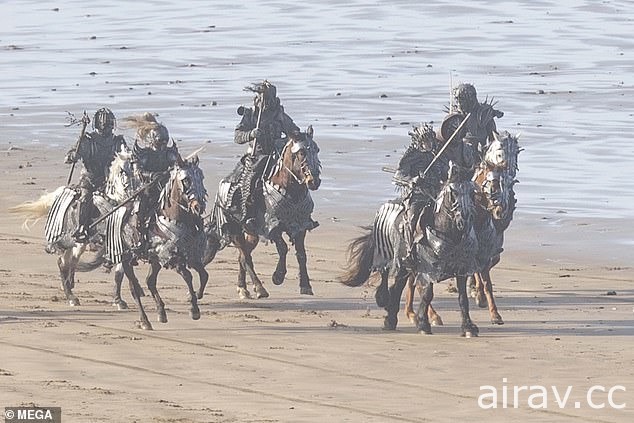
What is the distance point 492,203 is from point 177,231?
288 cm

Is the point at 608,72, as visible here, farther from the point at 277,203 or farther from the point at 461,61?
the point at 277,203

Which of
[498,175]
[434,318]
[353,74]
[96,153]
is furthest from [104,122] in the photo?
[353,74]

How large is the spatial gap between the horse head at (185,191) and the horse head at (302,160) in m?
2.04

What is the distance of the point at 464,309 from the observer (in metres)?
18.0

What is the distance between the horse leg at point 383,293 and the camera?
744 inches

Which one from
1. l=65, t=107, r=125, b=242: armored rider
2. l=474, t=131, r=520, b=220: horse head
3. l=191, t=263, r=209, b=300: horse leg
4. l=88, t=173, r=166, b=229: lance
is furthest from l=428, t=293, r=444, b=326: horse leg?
l=65, t=107, r=125, b=242: armored rider

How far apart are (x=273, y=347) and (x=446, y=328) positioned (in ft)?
6.31

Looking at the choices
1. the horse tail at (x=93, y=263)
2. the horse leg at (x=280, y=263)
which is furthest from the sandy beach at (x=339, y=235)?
the horse tail at (x=93, y=263)

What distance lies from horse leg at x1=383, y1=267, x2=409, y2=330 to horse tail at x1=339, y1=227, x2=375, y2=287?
0.63m

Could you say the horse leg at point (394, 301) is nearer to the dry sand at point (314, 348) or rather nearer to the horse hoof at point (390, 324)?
the horse hoof at point (390, 324)

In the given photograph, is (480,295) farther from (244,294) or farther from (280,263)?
(244,294)

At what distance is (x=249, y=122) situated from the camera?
21.3m

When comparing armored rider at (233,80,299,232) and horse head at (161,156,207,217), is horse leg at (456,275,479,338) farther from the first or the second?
armored rider at (233,80,299,232)

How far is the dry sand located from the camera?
15188 millimetres
